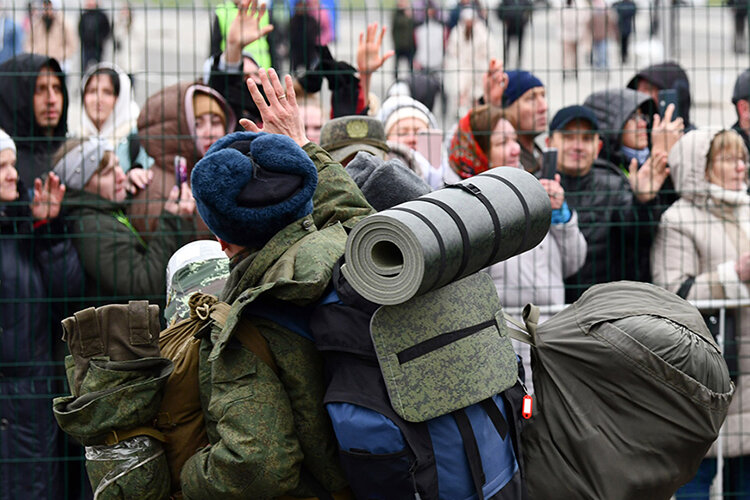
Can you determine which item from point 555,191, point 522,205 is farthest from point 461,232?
point 555,191

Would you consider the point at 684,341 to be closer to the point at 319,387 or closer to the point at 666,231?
the point at 319,387

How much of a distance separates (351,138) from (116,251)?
1446 mm

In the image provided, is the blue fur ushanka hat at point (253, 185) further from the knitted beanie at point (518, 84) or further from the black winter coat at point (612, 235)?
the knitted beanie at point (518, 84)

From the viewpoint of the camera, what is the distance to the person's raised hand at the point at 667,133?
18.6ft

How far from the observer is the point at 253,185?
275 cm

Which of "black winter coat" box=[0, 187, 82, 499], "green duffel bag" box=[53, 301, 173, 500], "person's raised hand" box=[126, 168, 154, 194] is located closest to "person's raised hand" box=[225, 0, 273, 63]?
"person's raised hand" box=[126, 168, 154, 194]

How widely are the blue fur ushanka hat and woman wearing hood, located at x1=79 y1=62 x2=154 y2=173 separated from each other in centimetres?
301

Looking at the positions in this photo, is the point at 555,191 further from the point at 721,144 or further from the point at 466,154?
the point at 721,144

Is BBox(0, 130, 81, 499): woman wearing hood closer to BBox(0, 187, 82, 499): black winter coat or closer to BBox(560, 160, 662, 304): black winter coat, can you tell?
BBox(0, 187, 82, 499): black winter coat

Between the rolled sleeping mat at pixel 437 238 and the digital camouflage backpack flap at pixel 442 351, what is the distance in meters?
0.14

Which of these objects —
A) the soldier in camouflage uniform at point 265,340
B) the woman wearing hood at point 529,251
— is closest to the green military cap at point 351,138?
the woman wearing hood at point 529,251

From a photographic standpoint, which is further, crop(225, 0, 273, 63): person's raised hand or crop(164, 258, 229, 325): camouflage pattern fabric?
crop(225, 0, 273, 63): person's raised hand

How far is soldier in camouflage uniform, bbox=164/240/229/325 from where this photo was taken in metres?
3.42

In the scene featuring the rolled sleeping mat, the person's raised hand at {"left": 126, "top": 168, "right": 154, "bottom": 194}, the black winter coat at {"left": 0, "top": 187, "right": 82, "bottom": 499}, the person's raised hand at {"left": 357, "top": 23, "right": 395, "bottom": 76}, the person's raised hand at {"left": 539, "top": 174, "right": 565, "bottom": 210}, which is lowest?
the black winter coat at {"left": 0, "top": 187, "right": 82, "bottom": 499}
